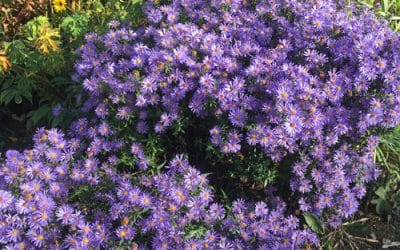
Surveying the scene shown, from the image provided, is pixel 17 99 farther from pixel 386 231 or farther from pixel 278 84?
pixel 386 231

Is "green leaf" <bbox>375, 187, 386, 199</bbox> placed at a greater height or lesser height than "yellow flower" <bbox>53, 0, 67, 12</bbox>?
lesser

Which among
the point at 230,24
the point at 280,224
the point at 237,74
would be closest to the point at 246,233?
the point at 280,224

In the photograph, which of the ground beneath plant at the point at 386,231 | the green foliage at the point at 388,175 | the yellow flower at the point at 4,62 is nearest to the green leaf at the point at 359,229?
the ground beneath plant at the point at 386,231

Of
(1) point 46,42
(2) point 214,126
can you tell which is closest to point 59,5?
(1) point 46,42

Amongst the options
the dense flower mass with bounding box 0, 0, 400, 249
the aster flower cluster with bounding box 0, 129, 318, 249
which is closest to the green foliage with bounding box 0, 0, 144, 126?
the dense flower mass with bounding box 0, 0, 400, 249

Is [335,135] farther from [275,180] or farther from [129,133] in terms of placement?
[129,133]

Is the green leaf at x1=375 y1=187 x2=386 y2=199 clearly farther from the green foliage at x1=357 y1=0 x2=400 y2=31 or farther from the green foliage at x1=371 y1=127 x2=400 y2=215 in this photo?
the green foliage at x1=357 y1=0 x2=400 y2=31
